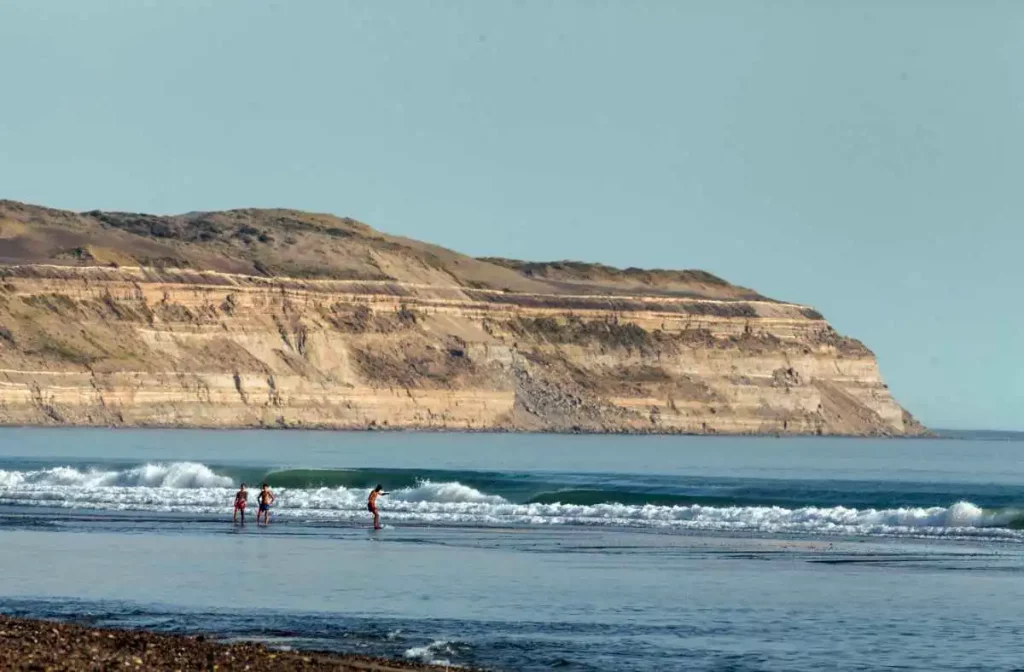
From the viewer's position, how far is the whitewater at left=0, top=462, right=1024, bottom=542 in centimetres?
4038

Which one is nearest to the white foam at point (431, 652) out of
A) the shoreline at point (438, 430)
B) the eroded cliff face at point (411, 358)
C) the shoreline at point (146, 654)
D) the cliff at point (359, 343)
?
the shoreline at point (146, 654)

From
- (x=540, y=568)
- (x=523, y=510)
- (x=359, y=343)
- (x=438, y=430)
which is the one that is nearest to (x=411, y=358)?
(x=359, y=343)

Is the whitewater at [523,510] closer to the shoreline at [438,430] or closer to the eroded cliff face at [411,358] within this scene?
the shoreline at [438,430]

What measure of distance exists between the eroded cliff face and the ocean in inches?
2932

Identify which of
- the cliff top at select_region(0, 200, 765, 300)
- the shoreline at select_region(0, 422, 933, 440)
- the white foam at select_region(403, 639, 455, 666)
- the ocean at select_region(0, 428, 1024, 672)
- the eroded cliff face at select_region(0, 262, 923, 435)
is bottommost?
the white foam at select_region(403, 639, 455, 666)

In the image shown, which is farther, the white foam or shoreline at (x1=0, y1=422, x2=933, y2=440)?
shoreline at (x1=0, y1=422, x2=933, y2=440)

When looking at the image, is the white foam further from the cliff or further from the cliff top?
the cliff top

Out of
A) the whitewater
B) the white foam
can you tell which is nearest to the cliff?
the whitewater

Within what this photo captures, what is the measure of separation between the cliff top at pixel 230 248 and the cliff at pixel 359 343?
0.40m

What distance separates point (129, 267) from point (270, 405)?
54.3ft

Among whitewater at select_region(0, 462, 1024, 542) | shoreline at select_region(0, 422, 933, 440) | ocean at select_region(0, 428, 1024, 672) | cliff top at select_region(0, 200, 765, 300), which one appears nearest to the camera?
ocean at select_region(0, 428, 1024, 672)

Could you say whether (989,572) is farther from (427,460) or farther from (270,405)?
(270,405)

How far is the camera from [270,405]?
14312 cm

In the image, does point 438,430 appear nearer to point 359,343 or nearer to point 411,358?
point 411,358
